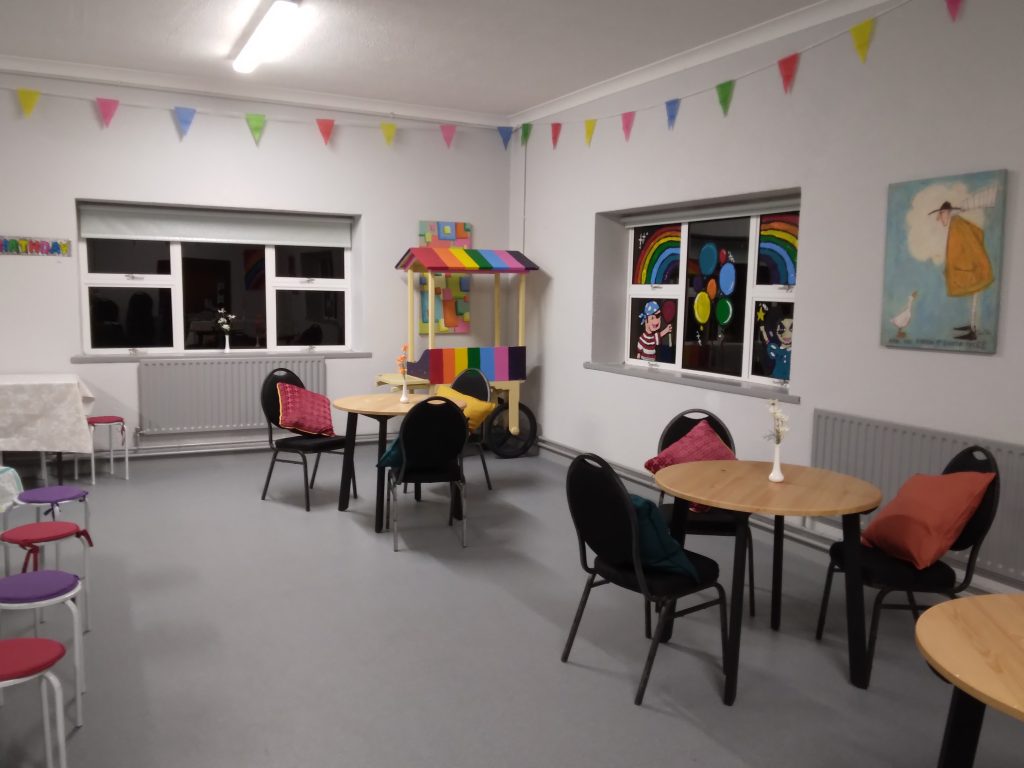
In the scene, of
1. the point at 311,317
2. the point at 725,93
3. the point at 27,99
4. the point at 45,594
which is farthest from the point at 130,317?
the point at 725,93

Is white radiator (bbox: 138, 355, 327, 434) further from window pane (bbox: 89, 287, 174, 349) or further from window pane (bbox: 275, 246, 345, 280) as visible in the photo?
window pane (bbox: 275, 246, 345, 280)

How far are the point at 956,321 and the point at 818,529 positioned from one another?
4.36 feet

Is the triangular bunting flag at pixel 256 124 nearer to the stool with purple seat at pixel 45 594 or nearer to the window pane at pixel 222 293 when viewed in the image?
the window pane at pixel 222 293

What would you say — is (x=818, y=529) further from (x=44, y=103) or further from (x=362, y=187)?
(x=44, y=103)

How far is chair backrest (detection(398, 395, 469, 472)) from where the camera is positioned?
13.3 feet

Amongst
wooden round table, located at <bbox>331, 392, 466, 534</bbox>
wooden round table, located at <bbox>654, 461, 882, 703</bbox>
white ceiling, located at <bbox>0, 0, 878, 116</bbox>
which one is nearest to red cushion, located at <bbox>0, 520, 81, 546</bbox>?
wooden round table, located at <bbox>331, 392, 466, 534</bbox>

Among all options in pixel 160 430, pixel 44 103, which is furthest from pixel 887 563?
pixel 44 103

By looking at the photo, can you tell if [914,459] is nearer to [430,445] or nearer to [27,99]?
[430,445]

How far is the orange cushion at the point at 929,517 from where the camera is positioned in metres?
2.77

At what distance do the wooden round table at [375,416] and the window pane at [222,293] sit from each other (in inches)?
82.2

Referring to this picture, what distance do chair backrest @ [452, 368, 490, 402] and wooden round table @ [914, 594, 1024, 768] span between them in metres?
3.75

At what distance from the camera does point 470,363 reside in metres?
6.08

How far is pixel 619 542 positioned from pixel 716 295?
3021 mm

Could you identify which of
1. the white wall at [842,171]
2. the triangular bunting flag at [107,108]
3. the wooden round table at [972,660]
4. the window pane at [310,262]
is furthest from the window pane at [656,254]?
the wooden round table at [972,660]
